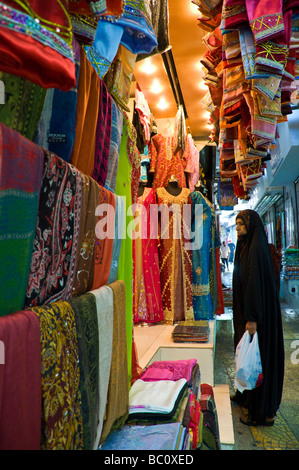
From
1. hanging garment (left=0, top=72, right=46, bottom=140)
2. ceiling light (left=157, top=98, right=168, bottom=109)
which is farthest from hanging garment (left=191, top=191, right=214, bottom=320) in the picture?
hanging garment (left=0, top=72, right=46, bottom=140)

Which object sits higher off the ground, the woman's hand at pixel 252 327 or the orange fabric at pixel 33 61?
the orange fabric at pixel 33 61

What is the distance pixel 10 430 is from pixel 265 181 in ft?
33.9

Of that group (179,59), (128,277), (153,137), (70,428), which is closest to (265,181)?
(153,137)

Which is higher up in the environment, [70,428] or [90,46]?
[90,46]

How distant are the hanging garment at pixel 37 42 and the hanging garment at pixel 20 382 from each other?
0.42 m

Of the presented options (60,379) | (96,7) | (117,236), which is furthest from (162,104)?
(60,379)

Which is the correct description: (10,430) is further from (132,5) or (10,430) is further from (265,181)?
(265,181)

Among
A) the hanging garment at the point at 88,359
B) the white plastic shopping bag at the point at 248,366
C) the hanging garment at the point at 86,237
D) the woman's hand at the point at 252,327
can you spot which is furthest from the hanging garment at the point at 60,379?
the woman's hand at the point at 252,327

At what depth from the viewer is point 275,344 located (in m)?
2.94

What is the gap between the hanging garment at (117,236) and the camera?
125 cm

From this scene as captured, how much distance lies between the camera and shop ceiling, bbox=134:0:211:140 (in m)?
2.49

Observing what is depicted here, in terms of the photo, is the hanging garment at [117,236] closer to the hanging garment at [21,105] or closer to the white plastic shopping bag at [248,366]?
the hanging garment at [21,105]

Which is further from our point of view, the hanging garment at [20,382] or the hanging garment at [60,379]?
the hanging garment at [60,379]

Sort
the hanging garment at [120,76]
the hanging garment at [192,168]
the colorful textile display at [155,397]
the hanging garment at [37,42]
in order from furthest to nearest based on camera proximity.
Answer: the hanging garment at [192,168] → the hanging garment at [120,76] → the colorful textile display at [155,397] → the hanging garment at [37,42]
